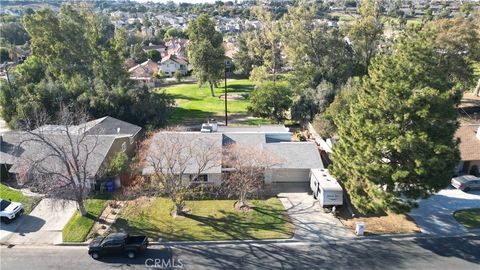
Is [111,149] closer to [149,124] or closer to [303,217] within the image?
[149,124]

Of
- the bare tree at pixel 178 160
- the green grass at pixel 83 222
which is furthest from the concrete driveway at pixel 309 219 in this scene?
the green grass at pixel 83 222

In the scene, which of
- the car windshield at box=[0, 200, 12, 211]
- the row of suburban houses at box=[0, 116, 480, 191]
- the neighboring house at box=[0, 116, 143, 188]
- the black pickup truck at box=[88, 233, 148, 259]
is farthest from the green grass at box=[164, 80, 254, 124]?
the black pickup truck at box=[88, 233, 148, 259]

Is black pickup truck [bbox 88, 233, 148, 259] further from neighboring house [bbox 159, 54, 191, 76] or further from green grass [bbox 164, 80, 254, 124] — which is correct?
neighboring house [bbox 159, 54, 191, 76]

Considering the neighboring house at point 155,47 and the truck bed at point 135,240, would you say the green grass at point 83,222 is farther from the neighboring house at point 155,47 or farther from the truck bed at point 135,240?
the neighboring house at point 155,47

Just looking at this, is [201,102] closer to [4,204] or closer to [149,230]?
[4,204]

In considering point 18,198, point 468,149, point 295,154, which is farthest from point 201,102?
point 468,149
